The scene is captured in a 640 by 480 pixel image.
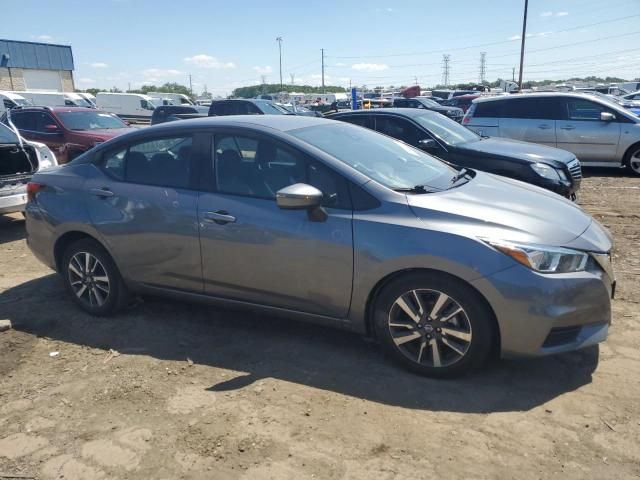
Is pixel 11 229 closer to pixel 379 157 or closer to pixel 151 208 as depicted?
pixel 151 208

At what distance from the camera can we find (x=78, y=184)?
4.51 meters

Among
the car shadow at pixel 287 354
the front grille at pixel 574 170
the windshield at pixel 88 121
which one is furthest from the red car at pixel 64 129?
the front grille at pixel 574 170

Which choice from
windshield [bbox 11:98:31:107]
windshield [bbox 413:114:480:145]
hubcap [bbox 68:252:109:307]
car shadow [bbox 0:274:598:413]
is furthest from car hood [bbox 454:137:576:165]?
windshield [bbox 11:98:31:107]

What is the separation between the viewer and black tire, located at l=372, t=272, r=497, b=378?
10.4 ft

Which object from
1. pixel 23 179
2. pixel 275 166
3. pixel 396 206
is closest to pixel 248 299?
pixel 275 166

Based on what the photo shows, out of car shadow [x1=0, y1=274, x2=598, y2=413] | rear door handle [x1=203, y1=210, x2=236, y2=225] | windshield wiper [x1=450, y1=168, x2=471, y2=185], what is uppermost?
windshield wiper [x1=450, y1=168, x2=471, y2=185]

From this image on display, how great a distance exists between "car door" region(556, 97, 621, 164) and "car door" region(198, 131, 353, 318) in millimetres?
9351

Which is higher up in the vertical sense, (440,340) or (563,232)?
(563,232)

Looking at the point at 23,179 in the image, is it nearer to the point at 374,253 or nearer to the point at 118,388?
the point at 118,388

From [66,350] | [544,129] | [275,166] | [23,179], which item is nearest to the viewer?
[275,166]

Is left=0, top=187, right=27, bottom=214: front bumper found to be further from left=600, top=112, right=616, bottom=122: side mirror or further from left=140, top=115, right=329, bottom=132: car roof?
left=600, top=112, right=616, bottom=122: side mirror

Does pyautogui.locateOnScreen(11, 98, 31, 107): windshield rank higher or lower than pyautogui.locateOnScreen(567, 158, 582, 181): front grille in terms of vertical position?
higher

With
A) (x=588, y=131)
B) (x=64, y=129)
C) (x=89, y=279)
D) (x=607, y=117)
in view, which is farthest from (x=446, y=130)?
(x=64, y=129)

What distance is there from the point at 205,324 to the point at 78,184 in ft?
5.19
